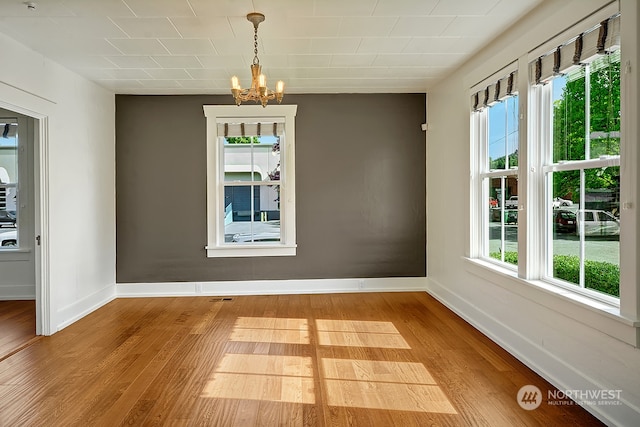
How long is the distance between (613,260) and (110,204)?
18.0ft

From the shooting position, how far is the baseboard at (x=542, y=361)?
8.01 feet

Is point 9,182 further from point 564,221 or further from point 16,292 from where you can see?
point 564,221

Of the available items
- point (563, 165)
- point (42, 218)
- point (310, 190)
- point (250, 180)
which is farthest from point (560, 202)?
point (42, 218)

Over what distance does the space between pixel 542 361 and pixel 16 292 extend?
243 inches

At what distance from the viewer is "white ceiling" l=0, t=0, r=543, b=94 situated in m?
3.26

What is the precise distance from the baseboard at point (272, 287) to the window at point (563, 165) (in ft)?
6.65

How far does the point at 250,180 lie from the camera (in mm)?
6145

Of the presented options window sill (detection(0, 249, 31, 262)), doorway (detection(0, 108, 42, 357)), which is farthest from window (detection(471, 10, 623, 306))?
window sill (detection(0, 249, 31, 262))

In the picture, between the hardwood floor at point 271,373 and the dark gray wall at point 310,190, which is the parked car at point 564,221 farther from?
the dark gray wall at point 310,190

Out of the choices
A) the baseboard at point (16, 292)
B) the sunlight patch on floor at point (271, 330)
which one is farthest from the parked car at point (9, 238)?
the sunlight patch on floor at point (271, 330)

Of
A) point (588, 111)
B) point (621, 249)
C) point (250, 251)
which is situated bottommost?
point (250, 251)

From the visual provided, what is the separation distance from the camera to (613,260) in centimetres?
263

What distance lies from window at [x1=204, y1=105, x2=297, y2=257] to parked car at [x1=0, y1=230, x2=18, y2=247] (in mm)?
2509

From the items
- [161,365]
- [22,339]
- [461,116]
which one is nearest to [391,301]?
[461,116]
